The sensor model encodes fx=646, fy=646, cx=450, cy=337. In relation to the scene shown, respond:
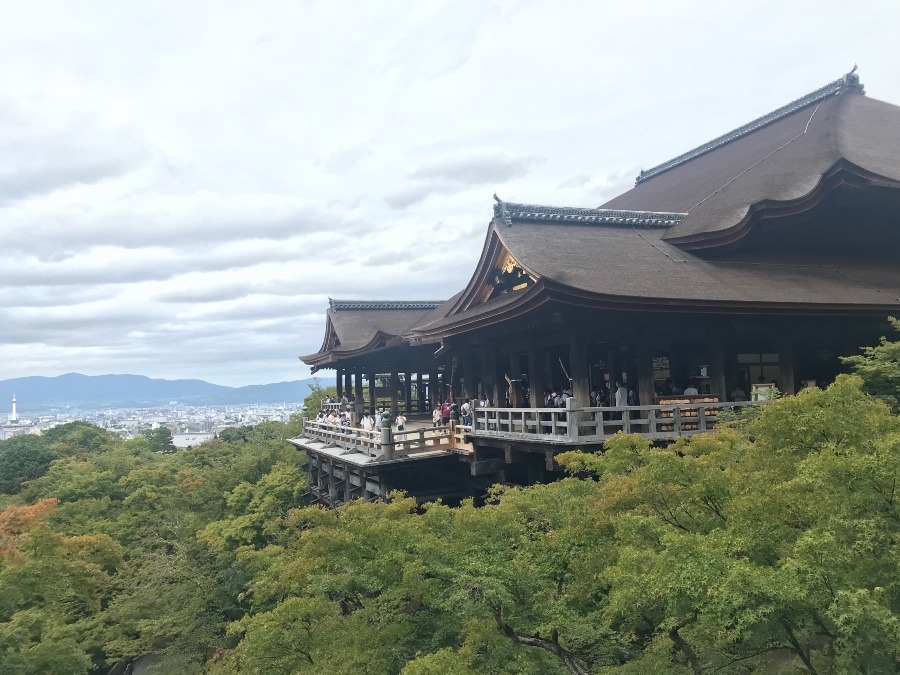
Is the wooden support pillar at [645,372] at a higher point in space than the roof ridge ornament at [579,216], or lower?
lower

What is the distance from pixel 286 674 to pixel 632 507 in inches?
180

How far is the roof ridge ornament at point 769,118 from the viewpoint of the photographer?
22547 mm

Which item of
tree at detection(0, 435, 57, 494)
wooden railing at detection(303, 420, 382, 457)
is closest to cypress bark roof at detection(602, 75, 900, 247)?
wooden railing at detection(303, 420, 382, 457)

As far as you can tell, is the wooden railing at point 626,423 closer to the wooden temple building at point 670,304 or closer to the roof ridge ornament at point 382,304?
the wooden temple building at point 670,304

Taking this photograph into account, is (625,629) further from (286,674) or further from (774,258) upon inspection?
(774,258)

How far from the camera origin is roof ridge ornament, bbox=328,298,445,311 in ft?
100.0

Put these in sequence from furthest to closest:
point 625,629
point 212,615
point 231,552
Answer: point 231,552, point 212,615, point 625,629

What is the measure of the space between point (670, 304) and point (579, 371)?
2100 mm

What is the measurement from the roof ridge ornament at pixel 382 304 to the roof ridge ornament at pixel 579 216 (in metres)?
15.6

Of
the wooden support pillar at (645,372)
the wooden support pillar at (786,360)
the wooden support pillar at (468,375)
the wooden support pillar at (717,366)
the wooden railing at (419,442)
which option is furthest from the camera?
the wooden support pillar at (468,375)

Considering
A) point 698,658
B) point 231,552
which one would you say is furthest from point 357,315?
point 698,658

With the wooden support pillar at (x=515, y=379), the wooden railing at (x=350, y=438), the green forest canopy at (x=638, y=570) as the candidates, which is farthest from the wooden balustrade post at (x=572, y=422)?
the wooden railing at (x=350, y=438)

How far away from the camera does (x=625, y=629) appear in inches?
263

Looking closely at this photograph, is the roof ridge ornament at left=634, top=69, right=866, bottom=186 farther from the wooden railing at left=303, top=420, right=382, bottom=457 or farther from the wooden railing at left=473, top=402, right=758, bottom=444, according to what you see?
the wooden railing at left=303, top=420, right=382, bottom=457
